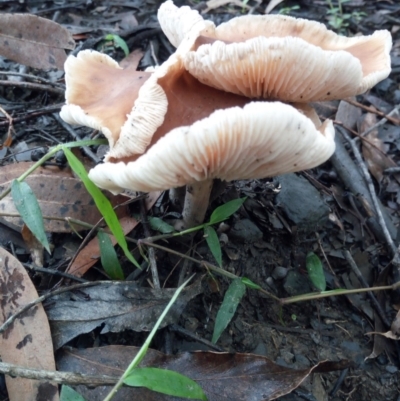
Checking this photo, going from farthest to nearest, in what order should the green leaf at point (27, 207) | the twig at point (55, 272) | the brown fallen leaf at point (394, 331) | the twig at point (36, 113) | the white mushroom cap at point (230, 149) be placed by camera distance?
1. the twig at point (36, 113)
2. the brown fallen leaf at point (394, 331)
3. the twig at point (55, 272)
4. the green leaf at point (27, 207)
5. the white mushroom cap at point (230, 149)

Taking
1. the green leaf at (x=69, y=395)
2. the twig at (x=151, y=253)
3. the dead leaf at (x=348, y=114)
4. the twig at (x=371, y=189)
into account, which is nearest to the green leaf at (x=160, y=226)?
the twig at (x=151, y=253)

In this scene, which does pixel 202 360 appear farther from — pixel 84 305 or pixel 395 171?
pixel 395 171

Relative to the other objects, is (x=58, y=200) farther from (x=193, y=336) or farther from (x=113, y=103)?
(x=193, y=336)

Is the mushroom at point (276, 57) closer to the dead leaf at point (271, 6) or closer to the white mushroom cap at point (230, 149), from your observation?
the white mushroom cap at point (230, 149)

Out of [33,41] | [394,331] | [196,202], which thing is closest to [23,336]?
[196,202]

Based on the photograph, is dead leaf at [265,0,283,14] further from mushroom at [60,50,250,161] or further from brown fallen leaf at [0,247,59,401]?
brown fallen leaf at [0,247,59,401]

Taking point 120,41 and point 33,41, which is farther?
point 120,41
